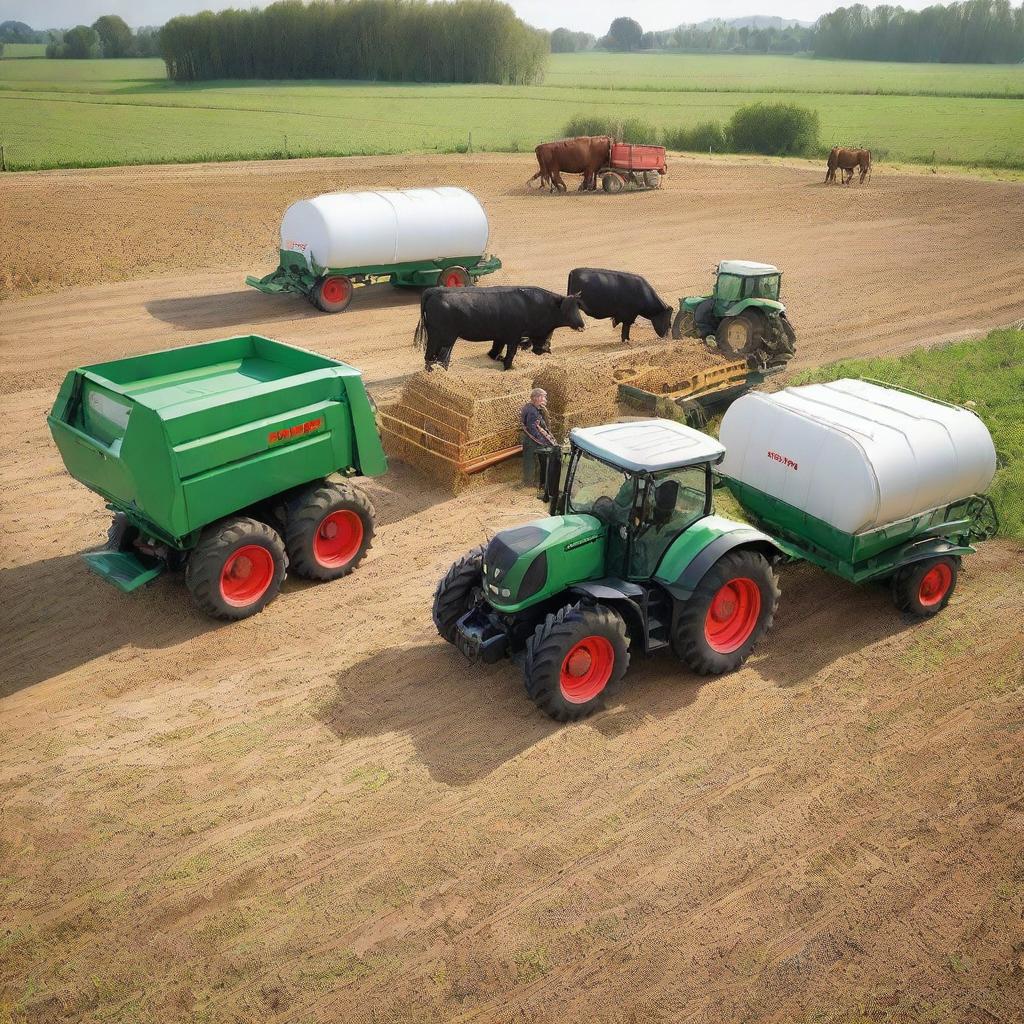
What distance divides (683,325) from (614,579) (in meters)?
10.2

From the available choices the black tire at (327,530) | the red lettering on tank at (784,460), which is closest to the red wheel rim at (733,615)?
the red lettering on tank at (784,460)

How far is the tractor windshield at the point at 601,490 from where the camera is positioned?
28.2ft

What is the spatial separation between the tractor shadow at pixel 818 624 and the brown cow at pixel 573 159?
2554cm

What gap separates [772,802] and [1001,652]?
338 cm

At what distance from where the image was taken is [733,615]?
368 inches

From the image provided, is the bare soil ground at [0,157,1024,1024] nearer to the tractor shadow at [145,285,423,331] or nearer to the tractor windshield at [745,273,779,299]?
the tractor windshield at [745,273,779,299]

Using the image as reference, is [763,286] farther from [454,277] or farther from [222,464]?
[222,464]

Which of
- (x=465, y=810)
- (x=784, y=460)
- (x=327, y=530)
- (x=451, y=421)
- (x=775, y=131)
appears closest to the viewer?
(x=465, y=810)

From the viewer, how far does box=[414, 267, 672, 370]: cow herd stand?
16.0 m

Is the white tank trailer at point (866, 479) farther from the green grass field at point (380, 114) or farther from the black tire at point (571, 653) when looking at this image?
the green grass field at point (380, 114)

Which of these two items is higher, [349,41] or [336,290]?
[349,41]

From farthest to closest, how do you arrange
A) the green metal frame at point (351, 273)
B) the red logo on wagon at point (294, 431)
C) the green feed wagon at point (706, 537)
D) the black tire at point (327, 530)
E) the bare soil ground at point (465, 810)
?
the green metal frame at point (351, 273) < the black tire at point (327, 530) < the red logo on wagon at point (294, 431) < the green feed wagon at point (706, 537) < the bare soil ground at point (465, 810)

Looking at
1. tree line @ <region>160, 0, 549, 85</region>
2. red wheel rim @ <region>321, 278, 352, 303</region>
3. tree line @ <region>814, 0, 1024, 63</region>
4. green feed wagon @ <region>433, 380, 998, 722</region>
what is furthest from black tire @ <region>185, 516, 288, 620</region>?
tree line @ <region>814, 0, 1024, 63</region>

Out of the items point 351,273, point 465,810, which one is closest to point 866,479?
point 465,810
